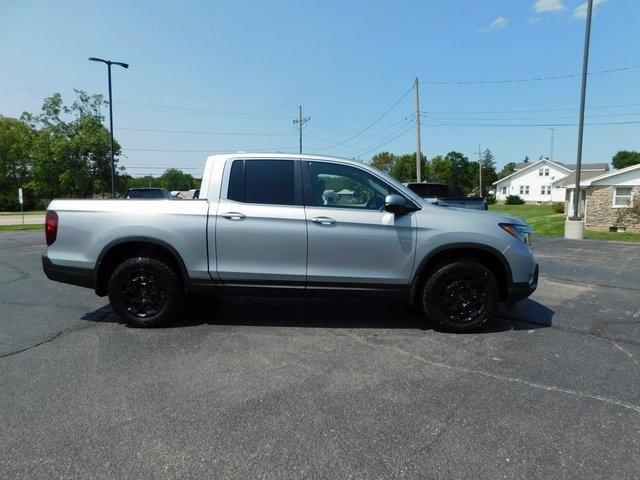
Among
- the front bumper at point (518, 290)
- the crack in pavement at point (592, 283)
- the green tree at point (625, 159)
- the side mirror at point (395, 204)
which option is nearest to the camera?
the side mirror at point (395, 204)

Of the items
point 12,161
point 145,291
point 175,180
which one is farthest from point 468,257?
point 175,180

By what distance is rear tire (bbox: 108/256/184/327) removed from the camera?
4.76 m

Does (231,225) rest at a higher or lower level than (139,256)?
higher

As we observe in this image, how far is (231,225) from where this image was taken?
4602 millimetres

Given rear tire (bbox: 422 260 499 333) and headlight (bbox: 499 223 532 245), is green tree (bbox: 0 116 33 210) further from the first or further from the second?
headlight (bbox: 499 223 532 245)

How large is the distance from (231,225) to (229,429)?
228 centimetres

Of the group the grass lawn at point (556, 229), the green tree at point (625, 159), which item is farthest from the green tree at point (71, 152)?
the green tree at point (625, 159)

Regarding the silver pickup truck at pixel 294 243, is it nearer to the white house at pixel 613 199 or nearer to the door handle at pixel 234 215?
the door handle at pixel 234 215

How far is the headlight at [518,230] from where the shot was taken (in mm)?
4652

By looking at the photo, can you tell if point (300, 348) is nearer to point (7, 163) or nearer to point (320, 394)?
point (320, 394)

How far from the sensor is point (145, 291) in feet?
A: 15.9

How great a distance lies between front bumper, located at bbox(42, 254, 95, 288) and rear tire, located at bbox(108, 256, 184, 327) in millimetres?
238

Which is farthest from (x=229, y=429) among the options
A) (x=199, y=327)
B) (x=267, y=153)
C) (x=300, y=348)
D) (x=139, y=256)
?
(x=267, y=153)

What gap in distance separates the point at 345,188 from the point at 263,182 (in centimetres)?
88
